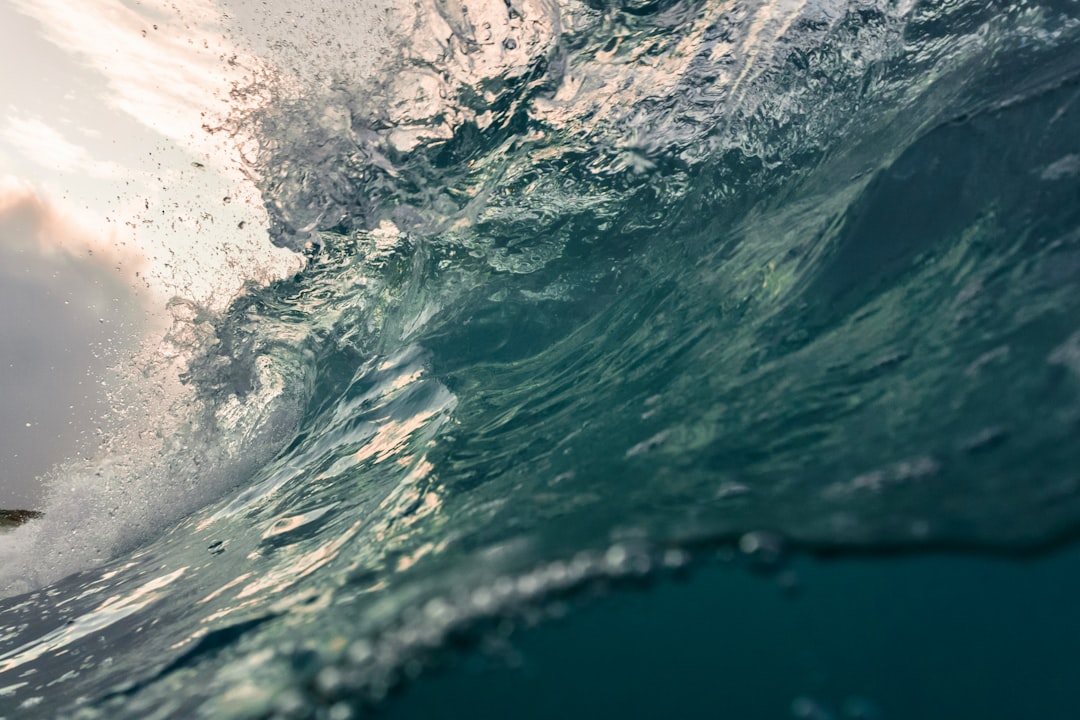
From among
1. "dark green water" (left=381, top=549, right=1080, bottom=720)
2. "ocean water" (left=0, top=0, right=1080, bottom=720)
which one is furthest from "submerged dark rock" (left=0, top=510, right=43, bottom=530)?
"dark green water" (left=381, top=549, right=1080, bottom=720)

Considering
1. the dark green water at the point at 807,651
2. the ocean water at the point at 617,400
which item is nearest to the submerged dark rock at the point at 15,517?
the ocean water at the point at 617,400

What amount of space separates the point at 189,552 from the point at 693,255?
6.86 m

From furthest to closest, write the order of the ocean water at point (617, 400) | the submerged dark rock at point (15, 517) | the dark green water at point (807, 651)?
1. the submerged dark rock at point (15, 517)
2. the ocean water at point (617, 400)
3. the dark green water at point (807, 651)

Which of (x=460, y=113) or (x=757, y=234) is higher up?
(x=460, y=113)

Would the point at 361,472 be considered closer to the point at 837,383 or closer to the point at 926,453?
the point at 837,383

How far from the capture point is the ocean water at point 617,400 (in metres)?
3.05

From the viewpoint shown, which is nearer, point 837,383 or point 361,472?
point 837,383

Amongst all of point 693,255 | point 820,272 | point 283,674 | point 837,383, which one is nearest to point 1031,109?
point 820,272

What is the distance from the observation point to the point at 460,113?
28.8 ft

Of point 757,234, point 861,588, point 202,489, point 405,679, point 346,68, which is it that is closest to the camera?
point 861,588

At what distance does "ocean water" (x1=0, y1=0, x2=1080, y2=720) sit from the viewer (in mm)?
3049

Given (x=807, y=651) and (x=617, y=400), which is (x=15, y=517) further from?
(x=807, y=651)

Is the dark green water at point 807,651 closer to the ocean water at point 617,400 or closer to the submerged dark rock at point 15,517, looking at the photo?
the ocean water at point 617,400

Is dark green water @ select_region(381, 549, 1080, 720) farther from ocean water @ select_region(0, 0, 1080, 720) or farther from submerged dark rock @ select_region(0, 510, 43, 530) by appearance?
submerged dark rock @ select_region(0, 510, 43, 530)
